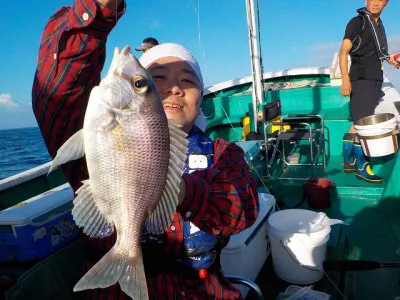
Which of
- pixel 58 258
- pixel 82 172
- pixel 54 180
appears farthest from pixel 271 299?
pixel 54 180

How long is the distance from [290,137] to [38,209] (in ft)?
15.2

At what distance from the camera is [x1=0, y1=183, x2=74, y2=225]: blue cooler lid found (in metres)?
2.24

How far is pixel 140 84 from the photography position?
139 centimetres

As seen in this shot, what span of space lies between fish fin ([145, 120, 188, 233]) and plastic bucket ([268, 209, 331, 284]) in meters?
2.17

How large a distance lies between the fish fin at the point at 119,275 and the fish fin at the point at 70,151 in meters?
0.43

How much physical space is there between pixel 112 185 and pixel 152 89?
0.43 m

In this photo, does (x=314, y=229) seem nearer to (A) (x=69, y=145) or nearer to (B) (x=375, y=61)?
(A) (x=69, y=145)

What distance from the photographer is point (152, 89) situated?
1.42 meters

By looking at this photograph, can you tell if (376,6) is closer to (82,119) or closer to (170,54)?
(170,54)

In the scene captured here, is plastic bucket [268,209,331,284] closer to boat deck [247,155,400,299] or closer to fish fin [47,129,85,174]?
boat deck [247,155,400,299]

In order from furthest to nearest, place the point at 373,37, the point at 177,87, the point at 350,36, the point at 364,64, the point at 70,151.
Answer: the point at 364,64, the point at 373,37, the point at 350,36, the point at 177,87, the point at 70,151

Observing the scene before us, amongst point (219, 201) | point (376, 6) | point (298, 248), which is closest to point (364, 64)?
point (376, 6)

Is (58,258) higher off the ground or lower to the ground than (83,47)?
lower

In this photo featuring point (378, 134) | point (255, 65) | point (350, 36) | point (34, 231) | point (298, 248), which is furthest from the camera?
point (255, 65)
